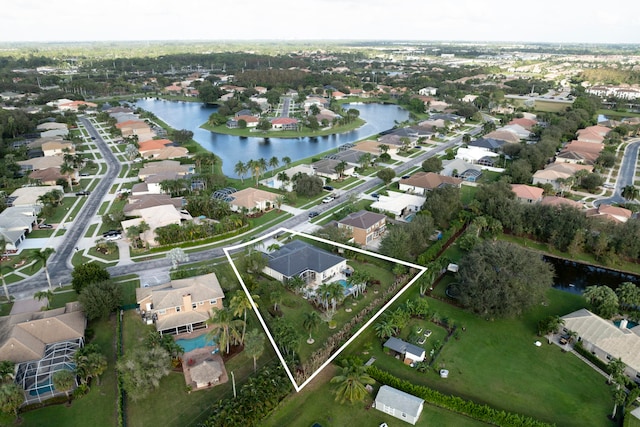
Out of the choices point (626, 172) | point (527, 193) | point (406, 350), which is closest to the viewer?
point (406, 350)

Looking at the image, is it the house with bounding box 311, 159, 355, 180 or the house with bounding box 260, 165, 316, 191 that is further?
the house with bounding box 311, 159, 355, 180

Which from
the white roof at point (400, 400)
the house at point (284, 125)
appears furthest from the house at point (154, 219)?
the house at point (284, 125)

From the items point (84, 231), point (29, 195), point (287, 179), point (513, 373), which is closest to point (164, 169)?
point (29, 195)

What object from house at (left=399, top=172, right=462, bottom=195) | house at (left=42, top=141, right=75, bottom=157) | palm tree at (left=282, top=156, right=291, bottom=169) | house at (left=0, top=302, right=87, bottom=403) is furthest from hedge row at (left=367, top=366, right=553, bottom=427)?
house at (left=42, top=141, right=75, bottom=157)

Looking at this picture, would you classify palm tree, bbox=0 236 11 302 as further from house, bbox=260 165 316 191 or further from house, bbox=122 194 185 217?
house, bbox=260 165 316 191

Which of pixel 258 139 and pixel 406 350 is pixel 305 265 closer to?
pixel 406 350

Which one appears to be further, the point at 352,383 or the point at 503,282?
the point at 503,282

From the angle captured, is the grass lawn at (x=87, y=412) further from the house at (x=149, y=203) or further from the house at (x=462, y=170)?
the house at (x=462, y=170)
